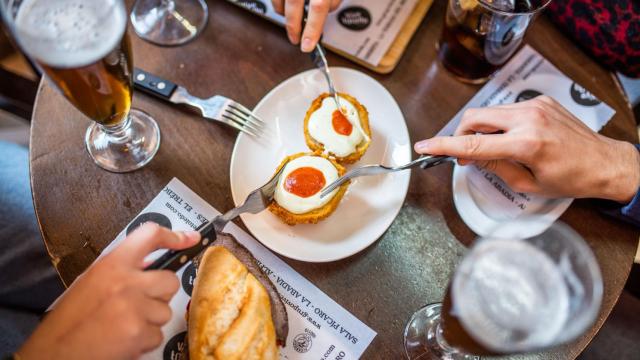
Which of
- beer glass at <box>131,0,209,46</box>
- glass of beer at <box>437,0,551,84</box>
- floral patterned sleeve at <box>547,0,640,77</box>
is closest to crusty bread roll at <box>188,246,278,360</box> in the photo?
beer glass at <box>131,0,209,46</box>

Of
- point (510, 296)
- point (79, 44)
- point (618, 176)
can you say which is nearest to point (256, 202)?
point (79, 44)

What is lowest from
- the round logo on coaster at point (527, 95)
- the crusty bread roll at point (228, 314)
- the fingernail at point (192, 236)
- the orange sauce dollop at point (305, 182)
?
the crusty bread roll at point (228, 314)

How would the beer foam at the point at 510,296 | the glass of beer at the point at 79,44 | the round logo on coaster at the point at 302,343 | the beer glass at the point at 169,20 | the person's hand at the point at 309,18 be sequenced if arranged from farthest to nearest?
the beer glass at the point at 169,20
the person's hand at the point at 309,18
the round logo on coaster at the point at 302,343
the glass of beer at the point at 79,44
the beer foam at the point at 510,296

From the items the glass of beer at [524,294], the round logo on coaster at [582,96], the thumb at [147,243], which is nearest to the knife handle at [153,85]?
the thumb at [147,243]

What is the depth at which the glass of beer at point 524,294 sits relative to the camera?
0.73 meters

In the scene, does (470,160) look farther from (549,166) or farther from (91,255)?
(91,255)

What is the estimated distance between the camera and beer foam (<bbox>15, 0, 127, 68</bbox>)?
2.74 ft

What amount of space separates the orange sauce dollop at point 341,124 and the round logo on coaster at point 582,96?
1.95ft

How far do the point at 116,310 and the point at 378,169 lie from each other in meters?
0.62

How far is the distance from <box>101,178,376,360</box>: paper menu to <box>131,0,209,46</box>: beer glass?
406 mm

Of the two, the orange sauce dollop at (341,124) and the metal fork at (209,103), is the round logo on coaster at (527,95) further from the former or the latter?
the metal fork at (209,103)

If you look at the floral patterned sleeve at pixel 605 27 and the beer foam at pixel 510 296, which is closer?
the beer foam at pixel 510 296

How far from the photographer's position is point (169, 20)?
131 cm

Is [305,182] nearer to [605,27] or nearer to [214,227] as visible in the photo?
[214,227]
